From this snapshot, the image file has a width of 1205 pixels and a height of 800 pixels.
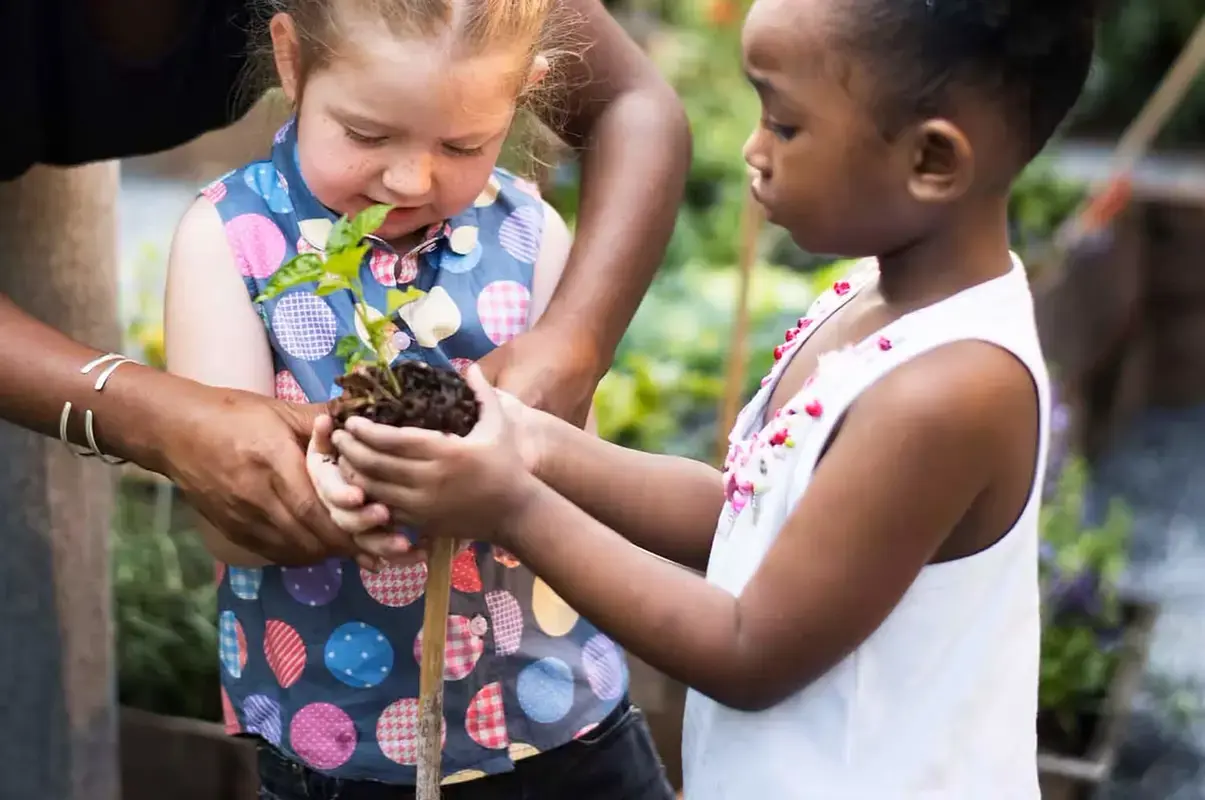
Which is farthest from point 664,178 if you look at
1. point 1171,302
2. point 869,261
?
point 1171,302

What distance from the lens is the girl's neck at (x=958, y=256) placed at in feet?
4.19

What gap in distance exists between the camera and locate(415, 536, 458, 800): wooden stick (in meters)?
1.30

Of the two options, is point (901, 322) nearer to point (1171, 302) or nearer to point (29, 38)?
point (29, 38)

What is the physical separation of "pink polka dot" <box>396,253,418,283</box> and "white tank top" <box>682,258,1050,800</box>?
44 centimetres

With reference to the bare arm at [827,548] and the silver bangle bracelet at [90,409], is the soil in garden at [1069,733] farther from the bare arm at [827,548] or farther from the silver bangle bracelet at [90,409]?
the silver bangle bracelet at [90,409]

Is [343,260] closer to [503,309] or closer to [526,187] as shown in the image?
[503,309]

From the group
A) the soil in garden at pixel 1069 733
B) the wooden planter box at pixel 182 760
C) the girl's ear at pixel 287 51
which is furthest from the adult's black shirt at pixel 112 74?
the soil in garden at pixel 1069 733

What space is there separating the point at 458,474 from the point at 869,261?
1.77 ft

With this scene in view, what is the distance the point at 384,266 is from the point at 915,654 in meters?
0.66

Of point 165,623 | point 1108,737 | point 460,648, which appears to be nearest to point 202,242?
point 460,648

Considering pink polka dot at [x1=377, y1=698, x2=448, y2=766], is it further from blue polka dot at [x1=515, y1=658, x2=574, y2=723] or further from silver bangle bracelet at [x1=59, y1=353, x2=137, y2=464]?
silver bangle bracelet at [x1=59, y1=353, x2=137, y2=464]

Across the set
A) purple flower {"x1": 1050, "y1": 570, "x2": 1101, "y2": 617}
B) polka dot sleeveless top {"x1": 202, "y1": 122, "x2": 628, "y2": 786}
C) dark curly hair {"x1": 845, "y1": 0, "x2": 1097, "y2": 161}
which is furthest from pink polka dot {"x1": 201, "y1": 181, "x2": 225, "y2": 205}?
purple flower {"x1": 1050, "y1": 570, "x2": 1101, "y2": 617}

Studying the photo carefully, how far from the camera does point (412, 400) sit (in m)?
1.22

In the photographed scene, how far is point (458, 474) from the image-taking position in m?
1.23
